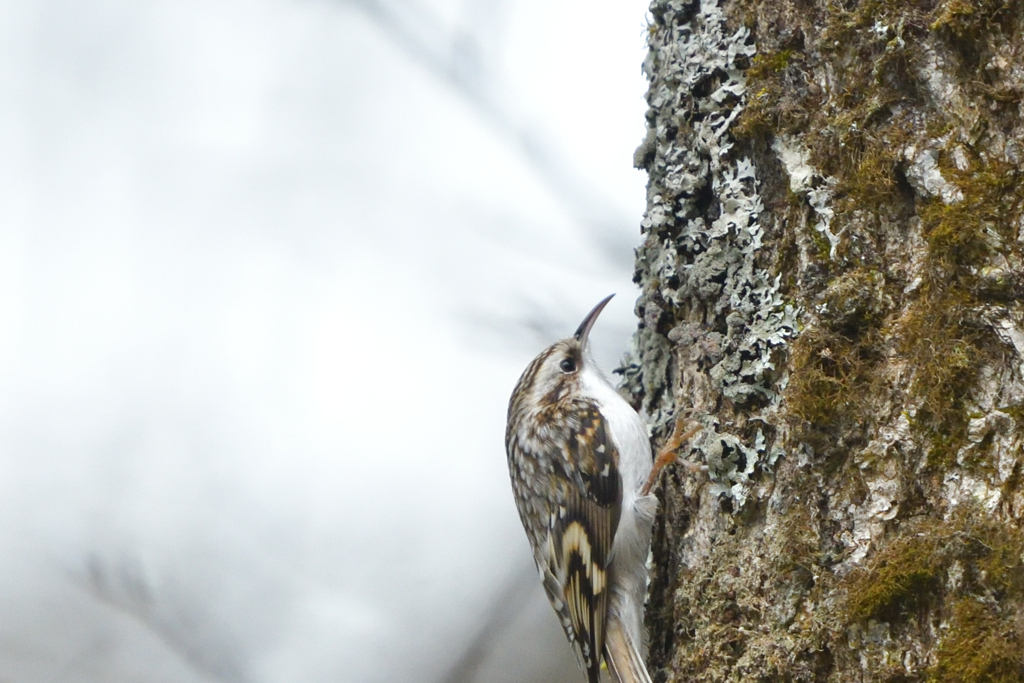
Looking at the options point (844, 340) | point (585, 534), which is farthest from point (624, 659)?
point (844, 340)

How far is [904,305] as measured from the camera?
158 cm

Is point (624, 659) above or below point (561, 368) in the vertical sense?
below

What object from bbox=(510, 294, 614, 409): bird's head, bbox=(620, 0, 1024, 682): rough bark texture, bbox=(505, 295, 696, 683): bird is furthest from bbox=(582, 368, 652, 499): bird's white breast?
bbox=(510, 294, 614, 409): bird's head

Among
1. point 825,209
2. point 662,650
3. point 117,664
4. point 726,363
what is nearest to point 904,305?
point 825,209

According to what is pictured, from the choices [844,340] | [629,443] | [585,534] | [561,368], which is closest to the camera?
[844,340]

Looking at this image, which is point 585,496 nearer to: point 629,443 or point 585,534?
point 585,534

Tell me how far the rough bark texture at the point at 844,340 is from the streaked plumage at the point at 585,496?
Result: 9cm

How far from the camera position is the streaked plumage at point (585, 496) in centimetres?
212

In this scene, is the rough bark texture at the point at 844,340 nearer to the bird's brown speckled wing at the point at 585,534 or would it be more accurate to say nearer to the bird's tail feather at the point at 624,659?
the bird's tail feather at the point at 624,659

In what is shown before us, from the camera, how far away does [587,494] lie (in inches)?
93.1

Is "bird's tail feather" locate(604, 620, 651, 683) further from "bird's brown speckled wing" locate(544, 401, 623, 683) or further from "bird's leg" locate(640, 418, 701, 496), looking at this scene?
"bird's leg" locate(640, 418, 701, 496)

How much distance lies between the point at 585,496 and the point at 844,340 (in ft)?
2.97

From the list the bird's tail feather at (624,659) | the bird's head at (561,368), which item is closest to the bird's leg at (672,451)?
the bird's tail feather at (624,659)

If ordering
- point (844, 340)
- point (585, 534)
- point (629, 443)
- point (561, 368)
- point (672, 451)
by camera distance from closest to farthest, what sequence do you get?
1. point (844, 340)
2. point (672, 451)
3. point (629, 443)
4. point (585, 534)
5. point (561, 368)
